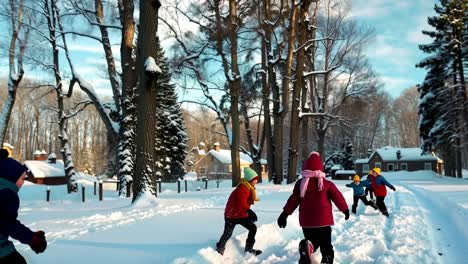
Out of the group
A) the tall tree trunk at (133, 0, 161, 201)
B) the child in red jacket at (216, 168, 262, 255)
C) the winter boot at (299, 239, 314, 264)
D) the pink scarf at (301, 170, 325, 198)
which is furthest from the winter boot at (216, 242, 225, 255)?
the tall tree trunk at (133, 0, 161, 201)

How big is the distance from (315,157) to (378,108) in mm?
69191

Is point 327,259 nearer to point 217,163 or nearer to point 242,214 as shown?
point 242,214

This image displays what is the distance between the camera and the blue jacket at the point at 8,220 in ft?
12.5

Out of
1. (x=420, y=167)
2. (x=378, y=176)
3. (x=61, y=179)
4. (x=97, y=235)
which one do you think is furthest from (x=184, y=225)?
(x=420, y=167)

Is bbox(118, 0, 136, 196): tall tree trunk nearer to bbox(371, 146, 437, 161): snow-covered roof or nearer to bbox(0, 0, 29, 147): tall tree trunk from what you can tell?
bbox(0, 0, 29, 147): tall tree trunk

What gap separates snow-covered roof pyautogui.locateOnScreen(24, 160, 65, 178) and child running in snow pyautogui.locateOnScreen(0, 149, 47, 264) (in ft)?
153

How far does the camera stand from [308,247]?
544 centimetres

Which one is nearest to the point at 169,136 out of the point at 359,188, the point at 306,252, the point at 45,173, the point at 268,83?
the point at 45,173

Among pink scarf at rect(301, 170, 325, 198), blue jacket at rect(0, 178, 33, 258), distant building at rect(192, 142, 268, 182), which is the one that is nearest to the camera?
blue jacket at rect(0, 178, 33, 258)

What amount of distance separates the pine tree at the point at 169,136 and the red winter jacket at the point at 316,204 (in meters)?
33.8

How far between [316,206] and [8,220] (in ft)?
11.8

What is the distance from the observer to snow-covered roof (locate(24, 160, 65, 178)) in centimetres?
4681

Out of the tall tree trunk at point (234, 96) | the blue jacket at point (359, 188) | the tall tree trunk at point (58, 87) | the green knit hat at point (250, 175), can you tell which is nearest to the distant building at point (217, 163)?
the tall tree trunk at point (58, 87)

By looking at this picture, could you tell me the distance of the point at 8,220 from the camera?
3820 millimetres
